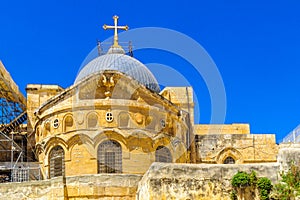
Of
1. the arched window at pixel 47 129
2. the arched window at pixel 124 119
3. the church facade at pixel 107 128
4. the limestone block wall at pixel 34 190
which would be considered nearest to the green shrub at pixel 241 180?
the church facade at pixel 107 128

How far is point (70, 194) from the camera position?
86.1 ft

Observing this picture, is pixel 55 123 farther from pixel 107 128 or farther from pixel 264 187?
pixel 264 187

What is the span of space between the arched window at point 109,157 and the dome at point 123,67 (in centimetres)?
520

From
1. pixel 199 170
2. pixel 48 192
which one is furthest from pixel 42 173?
pixel 199 170

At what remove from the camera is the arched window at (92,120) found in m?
27.7

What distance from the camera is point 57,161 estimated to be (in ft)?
92.9

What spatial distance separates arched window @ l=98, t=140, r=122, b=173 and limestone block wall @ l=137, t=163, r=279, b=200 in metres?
6.38

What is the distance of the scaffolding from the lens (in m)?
31.5

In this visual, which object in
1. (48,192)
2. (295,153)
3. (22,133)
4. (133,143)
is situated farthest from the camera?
(22,133)

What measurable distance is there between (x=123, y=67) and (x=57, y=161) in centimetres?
657

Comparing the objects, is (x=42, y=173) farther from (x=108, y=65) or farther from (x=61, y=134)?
(x=108, y=65)

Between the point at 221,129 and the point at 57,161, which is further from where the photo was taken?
the point at 221,129

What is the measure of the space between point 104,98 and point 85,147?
2.52 metres

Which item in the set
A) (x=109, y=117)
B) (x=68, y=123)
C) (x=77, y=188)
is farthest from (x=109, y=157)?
(x=68, y=123)
